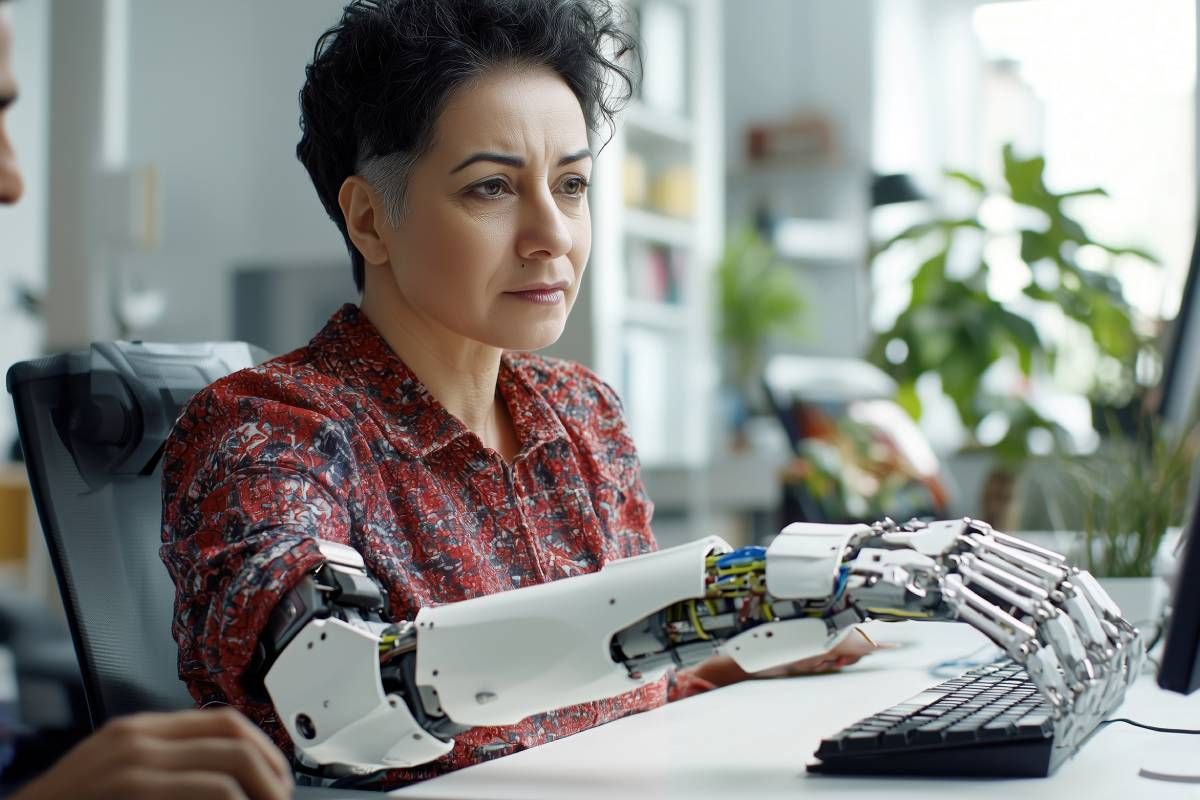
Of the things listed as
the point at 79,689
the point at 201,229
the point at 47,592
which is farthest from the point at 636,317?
the point at 79,689

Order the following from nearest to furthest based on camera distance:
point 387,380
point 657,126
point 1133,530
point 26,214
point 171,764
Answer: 1. point 171,764
2. point 387,380
3. point 1133,530
4. point 657,126
5. point 26,214

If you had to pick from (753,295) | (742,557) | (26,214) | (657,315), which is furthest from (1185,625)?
(26,214)

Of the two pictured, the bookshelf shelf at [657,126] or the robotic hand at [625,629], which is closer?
the robotic hand at [625,629]

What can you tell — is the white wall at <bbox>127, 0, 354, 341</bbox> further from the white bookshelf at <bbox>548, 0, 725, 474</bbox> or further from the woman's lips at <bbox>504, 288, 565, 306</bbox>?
the woman's lips at <bbox>504, 288, 565, 306</bbox>

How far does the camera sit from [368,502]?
3.45 ft

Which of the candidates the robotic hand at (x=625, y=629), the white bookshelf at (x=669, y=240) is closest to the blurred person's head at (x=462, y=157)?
the robotic hand at (x=625, y=629)

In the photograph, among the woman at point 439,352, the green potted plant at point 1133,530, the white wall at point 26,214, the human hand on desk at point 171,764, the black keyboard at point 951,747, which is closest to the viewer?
the human hand on desk at point 171,764

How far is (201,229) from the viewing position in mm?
3283

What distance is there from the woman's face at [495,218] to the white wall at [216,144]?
2.08m

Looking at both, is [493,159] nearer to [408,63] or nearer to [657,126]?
[408,63]

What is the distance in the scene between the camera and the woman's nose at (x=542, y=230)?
1121 millimetres

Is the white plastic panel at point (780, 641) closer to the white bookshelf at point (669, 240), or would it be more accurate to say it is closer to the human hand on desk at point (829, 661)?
the human hand on desk at point (829, 661)

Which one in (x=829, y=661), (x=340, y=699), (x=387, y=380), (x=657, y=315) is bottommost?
(x=657, y=315)

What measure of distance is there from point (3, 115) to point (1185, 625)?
2.41 ft
